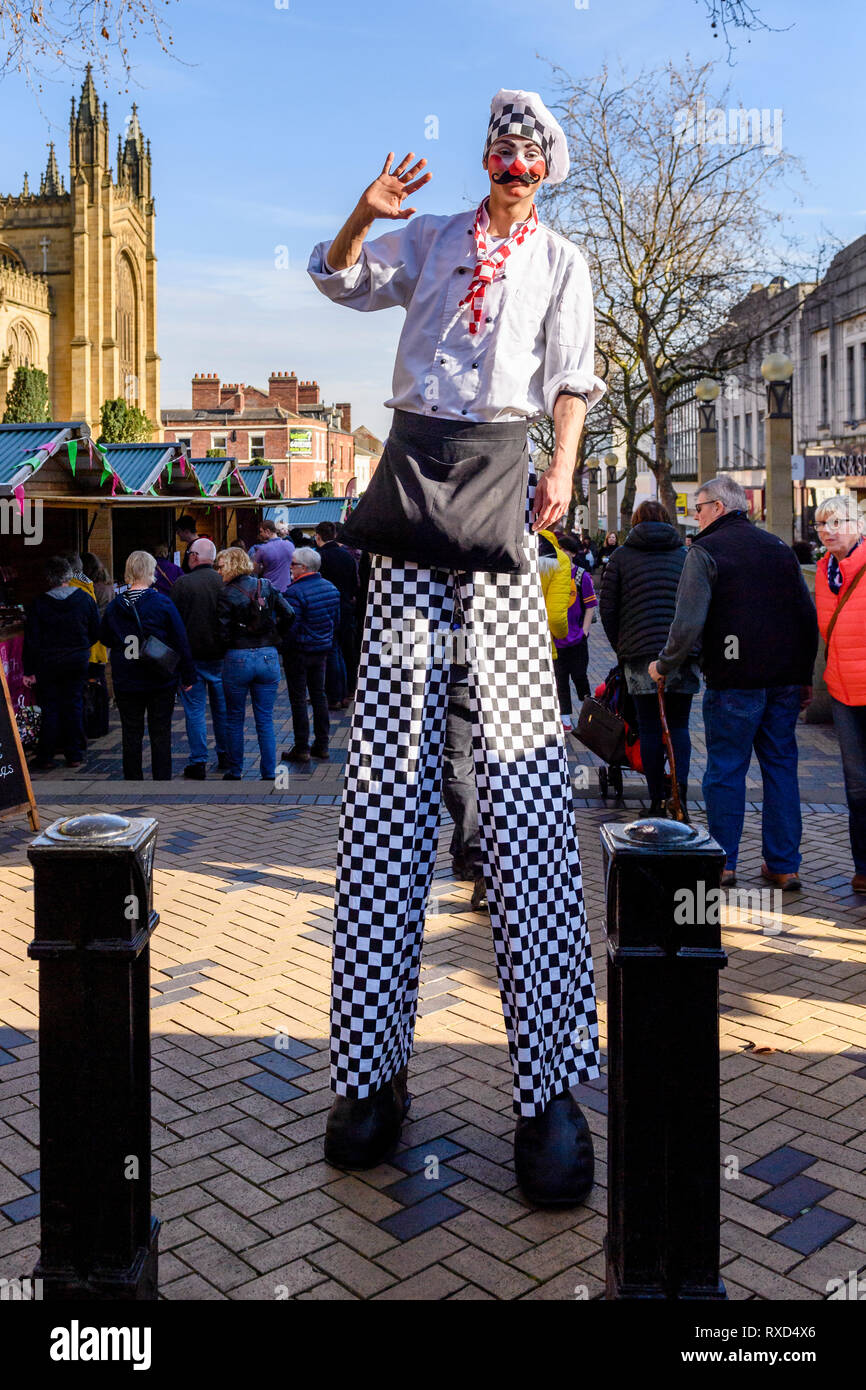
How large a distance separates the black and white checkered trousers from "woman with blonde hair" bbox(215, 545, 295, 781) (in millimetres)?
6279

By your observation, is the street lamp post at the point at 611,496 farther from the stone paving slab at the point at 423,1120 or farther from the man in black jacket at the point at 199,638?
the stone paving slab at the point at 423,1120

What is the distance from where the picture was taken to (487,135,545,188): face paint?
2822mm

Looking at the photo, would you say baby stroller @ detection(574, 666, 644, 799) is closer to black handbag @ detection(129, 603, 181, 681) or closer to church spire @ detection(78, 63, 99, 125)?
black handbag @ detection(129, 603, 181, 681)

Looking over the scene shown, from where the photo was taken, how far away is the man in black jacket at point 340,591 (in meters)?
12.7

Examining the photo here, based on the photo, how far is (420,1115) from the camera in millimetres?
3348

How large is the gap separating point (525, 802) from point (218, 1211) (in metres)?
1.15

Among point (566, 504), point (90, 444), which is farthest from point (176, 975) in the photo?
point (90, 444)

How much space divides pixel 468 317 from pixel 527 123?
1.43ft

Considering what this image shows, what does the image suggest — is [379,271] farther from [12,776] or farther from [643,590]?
[12,776]

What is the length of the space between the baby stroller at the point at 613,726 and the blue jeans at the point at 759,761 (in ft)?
4.10

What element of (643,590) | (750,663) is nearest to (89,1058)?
(750,663)

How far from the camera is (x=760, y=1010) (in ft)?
13.7

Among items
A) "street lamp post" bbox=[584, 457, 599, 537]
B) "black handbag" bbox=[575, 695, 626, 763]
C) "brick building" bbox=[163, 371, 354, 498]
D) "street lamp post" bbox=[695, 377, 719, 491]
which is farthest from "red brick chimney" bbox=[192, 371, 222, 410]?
"black handbag" bbox=[575, 695, 626, 763]
